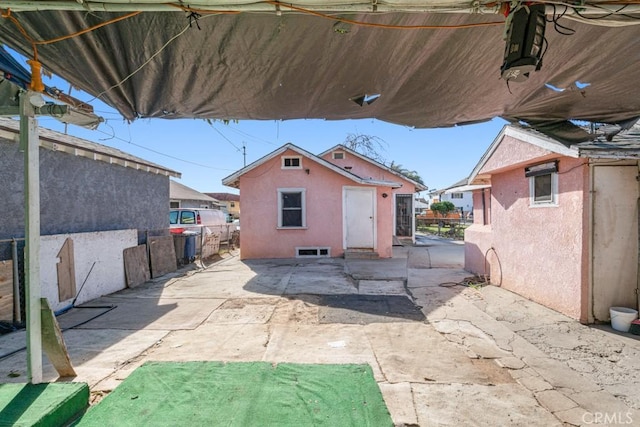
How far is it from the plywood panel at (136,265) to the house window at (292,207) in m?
4.99

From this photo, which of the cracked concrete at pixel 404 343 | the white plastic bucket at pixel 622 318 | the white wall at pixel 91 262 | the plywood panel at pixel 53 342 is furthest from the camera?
the white wall at pixel 91 262

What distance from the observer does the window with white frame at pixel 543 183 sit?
5660mm

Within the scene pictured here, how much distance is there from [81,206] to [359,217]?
8675 millimetres

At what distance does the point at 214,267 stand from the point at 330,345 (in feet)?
24.1

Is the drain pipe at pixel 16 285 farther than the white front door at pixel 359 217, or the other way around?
the white front door at pixel 359 217

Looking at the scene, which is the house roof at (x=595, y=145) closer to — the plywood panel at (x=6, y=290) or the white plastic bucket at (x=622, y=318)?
the white plastic bucket at (x=622, y=318)

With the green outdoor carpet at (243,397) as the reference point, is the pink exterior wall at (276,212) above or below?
above

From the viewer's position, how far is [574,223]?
16.9 ft

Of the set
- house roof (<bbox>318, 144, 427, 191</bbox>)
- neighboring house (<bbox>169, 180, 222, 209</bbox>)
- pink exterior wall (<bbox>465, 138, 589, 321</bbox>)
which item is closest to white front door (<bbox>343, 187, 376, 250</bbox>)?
pink exterior wall (<bbox>465, 138, 589, 321</bbox>)

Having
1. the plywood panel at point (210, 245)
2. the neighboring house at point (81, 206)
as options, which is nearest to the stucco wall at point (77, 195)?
the neighboring house at point (81, 206)

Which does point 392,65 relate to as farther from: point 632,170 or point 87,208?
point 87,208

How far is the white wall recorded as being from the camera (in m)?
5.50

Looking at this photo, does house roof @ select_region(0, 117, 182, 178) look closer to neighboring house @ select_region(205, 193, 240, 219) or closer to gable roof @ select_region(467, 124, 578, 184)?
gable roof @ select_region(467, 124, 578, 184)

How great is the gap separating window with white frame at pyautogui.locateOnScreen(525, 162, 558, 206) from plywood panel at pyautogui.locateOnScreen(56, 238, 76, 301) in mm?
8899
